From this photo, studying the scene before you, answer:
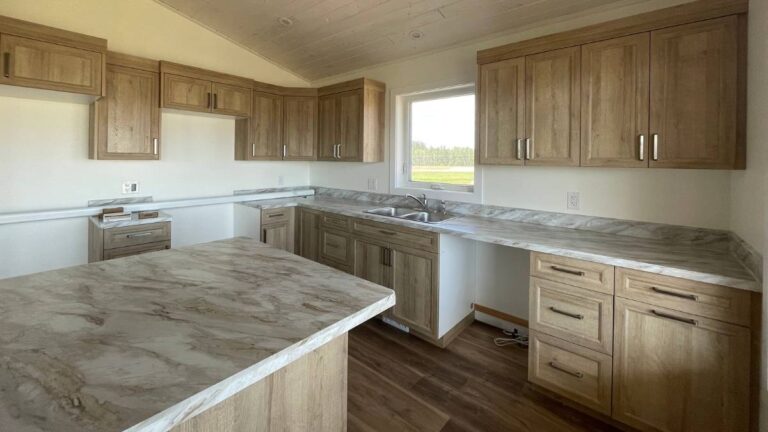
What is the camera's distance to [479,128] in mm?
2691

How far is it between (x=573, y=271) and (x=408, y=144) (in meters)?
2.10

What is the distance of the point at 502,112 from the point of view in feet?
8.43

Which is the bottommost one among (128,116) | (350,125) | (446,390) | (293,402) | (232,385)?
(446,390)

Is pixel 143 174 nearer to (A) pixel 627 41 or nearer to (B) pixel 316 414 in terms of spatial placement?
(B) pixel 316 414

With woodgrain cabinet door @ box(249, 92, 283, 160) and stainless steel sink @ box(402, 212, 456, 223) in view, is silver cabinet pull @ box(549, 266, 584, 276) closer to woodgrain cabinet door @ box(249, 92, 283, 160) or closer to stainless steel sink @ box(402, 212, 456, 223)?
stainless steel sink @ box(402, 212, 456, 223)

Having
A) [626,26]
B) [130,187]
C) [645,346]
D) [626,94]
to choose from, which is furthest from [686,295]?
[130,187]

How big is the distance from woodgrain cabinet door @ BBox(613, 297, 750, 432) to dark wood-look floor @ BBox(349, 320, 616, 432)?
266 mm

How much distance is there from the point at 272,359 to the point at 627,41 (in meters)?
2.43

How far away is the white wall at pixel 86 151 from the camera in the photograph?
2689 mm

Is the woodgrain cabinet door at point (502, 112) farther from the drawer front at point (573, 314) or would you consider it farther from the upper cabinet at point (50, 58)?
the upper cabinet at point (50, 58)

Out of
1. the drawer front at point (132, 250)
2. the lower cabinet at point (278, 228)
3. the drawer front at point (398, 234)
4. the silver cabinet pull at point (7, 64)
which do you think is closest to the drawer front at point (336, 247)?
the drawer front at point (398, 234)

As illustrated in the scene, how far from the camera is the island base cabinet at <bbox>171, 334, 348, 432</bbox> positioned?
943 mm

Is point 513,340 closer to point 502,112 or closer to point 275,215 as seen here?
point 502,112

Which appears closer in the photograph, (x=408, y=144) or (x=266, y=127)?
(x=408, y=144)
